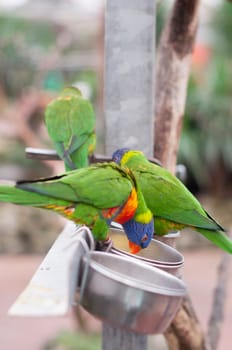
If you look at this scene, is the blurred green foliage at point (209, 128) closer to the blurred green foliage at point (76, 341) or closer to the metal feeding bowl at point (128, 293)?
the blurred green foliage at point (76, 341)

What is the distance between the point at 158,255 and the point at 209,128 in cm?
431

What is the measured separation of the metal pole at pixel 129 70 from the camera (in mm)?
1055

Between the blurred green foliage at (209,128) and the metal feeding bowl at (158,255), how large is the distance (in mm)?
3948

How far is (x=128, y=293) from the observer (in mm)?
671

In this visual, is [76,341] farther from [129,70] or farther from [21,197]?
[21,197]

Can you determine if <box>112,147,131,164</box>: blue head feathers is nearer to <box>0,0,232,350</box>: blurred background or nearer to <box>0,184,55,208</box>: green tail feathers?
<box>0,184,55,208</box>: green tail feathers

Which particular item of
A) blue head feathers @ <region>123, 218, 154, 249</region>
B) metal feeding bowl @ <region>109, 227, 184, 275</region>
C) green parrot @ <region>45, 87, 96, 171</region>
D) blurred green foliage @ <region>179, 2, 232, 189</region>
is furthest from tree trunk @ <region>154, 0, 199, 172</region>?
blurred green foliage @ <region>179, 2, 232, 189</region>

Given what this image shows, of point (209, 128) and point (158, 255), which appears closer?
point (158, 255)

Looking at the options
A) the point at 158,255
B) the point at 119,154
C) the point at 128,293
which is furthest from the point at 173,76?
the point at 128,293

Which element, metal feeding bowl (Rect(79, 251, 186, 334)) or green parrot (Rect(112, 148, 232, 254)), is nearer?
metal feeding bowl (Rect(79, 251, 186, 334))

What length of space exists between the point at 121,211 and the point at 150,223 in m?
0.05

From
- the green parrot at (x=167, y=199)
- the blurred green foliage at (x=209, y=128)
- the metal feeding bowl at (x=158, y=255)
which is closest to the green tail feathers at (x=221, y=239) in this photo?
the green parrot at (x=167, y=199)

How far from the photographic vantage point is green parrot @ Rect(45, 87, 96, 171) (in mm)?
1346

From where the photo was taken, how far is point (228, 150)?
499 cm
